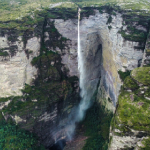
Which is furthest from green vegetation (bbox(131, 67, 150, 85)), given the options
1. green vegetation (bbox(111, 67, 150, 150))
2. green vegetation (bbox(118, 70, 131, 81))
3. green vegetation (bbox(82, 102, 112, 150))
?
green vegetation (bbox(82, 102, 112, 150))

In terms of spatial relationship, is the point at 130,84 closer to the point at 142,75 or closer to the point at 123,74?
the point at 142,75

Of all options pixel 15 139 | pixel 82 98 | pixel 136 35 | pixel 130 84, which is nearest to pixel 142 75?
pixel 130 84

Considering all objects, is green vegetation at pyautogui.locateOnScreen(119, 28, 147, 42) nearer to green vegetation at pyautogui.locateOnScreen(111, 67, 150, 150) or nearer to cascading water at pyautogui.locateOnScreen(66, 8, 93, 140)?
green vegetation at pyautogui.locateOnScreen(111, 67, 150, 150)

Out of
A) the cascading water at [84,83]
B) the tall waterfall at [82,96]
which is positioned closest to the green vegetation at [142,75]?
the cascading water at [84,83]

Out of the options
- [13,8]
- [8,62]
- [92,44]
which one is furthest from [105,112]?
[13,8]

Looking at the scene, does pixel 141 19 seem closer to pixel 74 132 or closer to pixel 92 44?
pixel 92 44

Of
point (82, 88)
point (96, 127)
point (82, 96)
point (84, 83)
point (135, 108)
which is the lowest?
point (96, 127)
